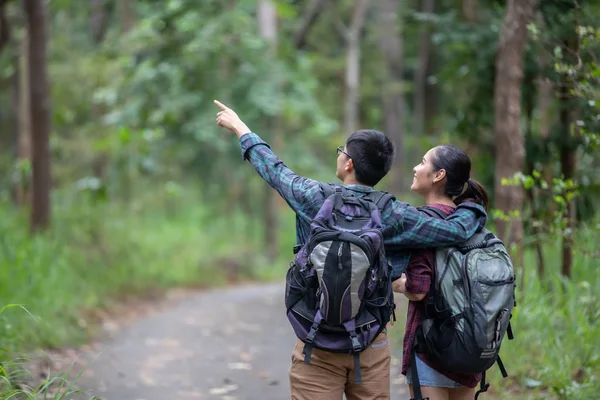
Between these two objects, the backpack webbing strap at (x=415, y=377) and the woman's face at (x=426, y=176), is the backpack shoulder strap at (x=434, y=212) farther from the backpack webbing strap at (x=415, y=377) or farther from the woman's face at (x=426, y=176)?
the backpack webbing strap at (x=415, y=377)

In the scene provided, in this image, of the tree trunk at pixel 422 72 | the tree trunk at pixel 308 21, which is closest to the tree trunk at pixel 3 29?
the tree trunk at pixel 308 21

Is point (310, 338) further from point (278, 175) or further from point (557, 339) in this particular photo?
point (557, 339)

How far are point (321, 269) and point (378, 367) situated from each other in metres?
0.72

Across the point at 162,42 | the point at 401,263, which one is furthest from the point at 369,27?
the point at 401,263

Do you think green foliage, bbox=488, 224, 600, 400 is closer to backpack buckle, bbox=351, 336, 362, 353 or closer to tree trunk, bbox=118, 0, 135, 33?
backpack buckle, bbox=351, 336, 362, 353

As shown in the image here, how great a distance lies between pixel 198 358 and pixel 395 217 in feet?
16.5

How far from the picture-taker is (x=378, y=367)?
3.68m

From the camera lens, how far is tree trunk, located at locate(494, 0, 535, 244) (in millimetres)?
7238

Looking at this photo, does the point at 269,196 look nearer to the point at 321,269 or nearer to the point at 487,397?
the point at 487,397

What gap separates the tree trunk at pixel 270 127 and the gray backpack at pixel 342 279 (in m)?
15.3

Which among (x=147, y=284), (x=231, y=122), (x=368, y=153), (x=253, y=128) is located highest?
(x=253, y=128)

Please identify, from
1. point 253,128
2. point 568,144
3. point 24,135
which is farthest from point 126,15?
point 568,144

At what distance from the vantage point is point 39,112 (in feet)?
36.6

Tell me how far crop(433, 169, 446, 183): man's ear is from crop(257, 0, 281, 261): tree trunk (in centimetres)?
1493
